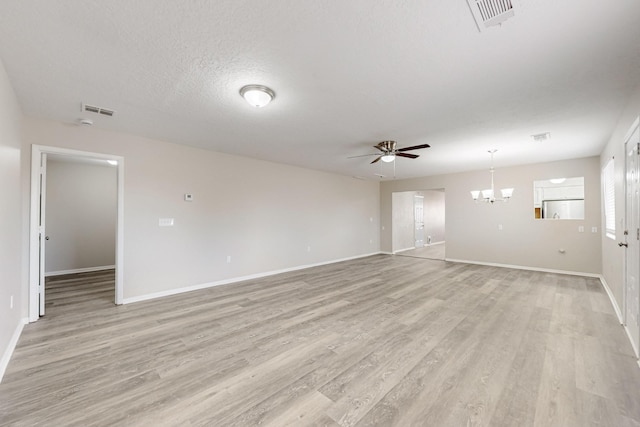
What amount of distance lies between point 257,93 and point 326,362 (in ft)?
8.69

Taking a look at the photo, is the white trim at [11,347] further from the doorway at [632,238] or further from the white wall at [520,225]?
the white wall at [520,225]

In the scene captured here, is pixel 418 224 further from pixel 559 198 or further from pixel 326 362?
pixel 326 362

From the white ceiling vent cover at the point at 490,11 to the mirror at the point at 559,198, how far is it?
5.91 meters

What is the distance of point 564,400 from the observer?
1868 millimetres

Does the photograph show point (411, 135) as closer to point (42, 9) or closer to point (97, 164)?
point (42, 9)

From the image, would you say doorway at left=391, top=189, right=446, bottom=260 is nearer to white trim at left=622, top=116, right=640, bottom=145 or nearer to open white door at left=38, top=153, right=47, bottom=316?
white trim at left=622, top=116, right=640, bottom=145

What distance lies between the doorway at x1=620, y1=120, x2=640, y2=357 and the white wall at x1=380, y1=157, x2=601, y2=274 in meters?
3.21

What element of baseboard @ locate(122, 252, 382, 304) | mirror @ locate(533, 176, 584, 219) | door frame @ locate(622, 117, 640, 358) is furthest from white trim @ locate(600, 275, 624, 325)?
baseboard @ locate(122, 252, 382, 304)

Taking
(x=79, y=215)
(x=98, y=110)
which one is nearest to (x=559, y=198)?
(x=98, y=110)

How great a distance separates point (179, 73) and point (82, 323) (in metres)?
3.26

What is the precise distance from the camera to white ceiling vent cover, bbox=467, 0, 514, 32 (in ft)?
5.10

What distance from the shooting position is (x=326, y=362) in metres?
2.37

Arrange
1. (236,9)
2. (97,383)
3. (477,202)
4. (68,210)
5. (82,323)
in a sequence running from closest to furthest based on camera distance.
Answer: (236,9), (97,383), (82,323), (68,210), (477,202)

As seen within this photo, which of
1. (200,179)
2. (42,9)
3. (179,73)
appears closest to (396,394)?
(179,73)
